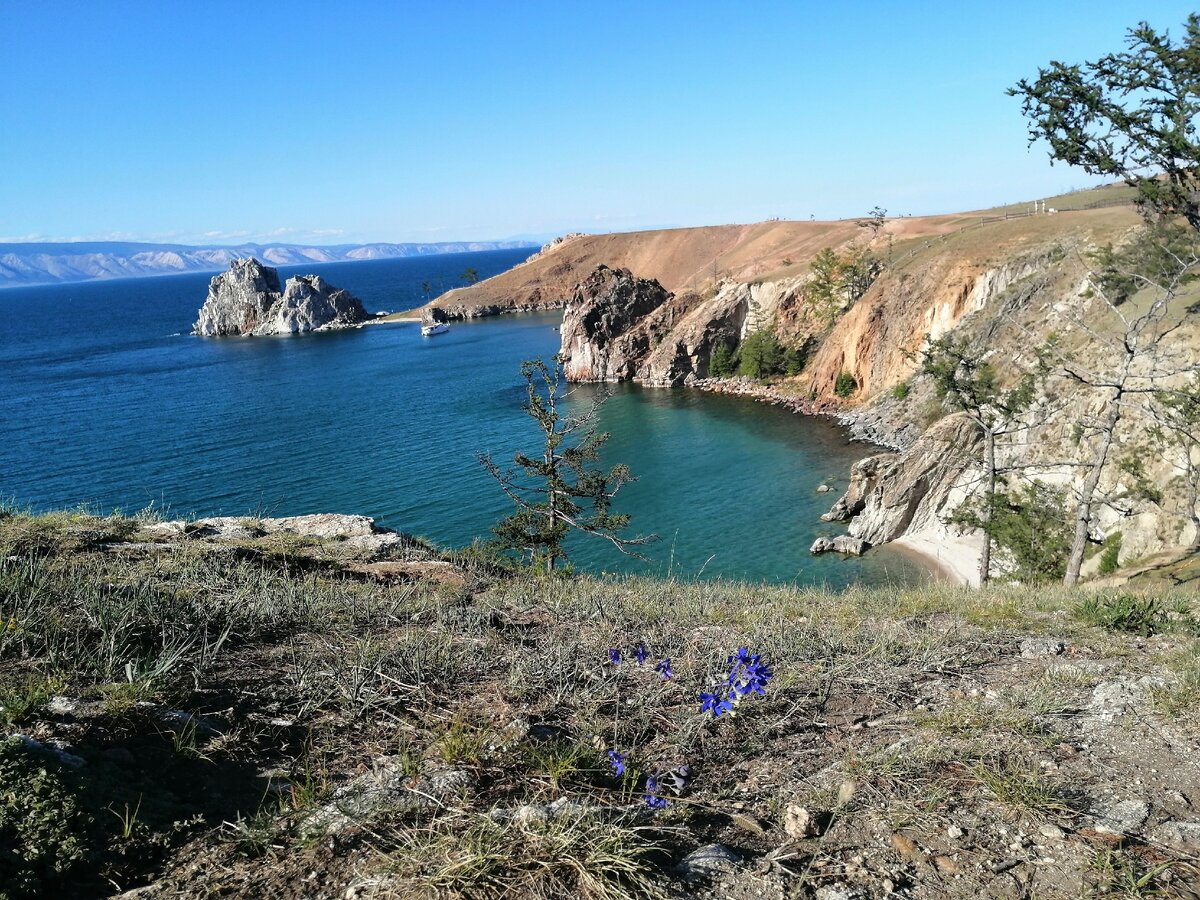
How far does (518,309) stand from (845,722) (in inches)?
5592

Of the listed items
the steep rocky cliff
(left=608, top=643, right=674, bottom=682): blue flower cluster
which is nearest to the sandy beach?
the steep rocky cliff

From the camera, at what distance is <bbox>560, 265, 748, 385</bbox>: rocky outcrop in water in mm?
72250

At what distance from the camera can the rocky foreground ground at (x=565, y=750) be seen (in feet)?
10.4

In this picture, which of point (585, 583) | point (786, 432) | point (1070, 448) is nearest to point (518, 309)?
point (786, 432)

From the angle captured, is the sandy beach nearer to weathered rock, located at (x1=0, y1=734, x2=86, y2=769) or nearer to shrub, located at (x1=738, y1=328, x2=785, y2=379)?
weathered rock, located at (x1=0, y1=734, x2=86, y2=769)

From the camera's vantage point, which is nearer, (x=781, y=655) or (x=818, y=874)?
(x=818, y=874)

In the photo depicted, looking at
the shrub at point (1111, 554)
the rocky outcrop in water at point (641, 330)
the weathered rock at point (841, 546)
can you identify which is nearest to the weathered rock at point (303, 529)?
the shrub at point (1111, 554)

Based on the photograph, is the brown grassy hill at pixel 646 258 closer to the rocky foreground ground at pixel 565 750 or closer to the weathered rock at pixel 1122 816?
the rocky foreground ground at pixel 565 750

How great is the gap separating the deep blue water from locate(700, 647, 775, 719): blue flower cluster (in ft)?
34.9

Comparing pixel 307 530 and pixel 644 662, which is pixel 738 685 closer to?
pixel 644 662

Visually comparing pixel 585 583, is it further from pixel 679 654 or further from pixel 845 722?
pixel 845 722

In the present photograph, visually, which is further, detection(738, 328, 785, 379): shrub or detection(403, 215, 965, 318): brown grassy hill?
detection(403, 215, 965, 318): brown grassy hill

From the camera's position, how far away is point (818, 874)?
3279 millimetres

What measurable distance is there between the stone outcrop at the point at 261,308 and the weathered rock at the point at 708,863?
138 metres
